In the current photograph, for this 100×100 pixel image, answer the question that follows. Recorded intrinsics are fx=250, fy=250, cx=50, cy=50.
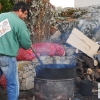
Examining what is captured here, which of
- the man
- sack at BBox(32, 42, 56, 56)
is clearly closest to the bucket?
sack at BBox(32, 42, 56, 56)

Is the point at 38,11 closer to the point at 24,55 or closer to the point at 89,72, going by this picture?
the point at 24,55

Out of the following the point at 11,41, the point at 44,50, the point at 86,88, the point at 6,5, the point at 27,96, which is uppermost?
the point at 6,5

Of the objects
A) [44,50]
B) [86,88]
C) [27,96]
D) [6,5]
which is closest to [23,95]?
[27,96]

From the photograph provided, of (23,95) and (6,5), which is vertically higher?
(6,5)

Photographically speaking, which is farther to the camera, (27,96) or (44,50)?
(44,50)

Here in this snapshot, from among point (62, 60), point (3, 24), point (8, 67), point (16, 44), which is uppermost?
point (3, 24)

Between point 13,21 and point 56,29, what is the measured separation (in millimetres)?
5155

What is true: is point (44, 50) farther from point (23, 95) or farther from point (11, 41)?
point (11, 41)

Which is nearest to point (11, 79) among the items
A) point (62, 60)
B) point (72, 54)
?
point (62, 60)

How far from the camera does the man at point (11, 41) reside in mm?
4914

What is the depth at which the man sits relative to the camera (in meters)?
4.91

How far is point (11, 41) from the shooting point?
4.92 metres

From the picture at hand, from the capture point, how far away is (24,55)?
6.89 m

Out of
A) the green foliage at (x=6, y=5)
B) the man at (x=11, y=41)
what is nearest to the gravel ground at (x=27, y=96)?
the man at (x=11, y=41)
